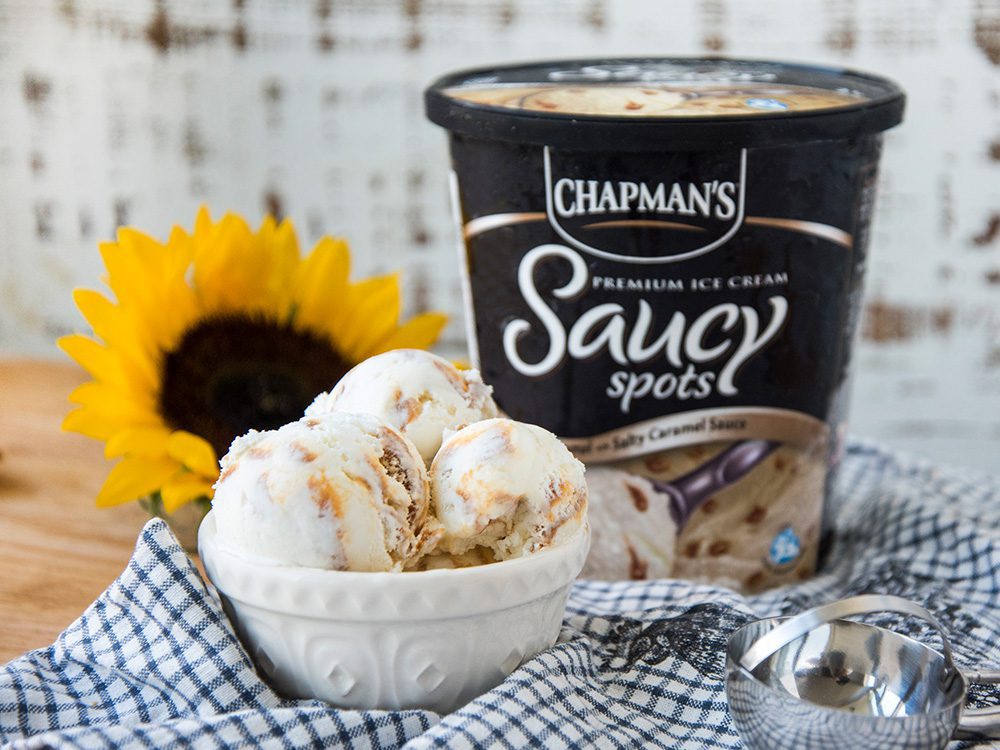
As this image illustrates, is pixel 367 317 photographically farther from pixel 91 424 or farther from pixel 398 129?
pixel 398 129

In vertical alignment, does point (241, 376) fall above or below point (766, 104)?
below

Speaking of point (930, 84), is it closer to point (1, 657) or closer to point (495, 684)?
point (495, 684)

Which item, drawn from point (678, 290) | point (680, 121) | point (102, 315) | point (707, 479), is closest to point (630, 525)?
point (707, 479)

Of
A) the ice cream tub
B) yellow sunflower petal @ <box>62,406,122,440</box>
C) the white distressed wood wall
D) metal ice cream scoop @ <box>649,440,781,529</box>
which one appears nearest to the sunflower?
yellow sunflower petal @ <box>62,406,122,440</box>

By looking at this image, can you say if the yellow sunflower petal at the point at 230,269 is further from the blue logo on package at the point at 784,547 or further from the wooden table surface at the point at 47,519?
the blue logo on package at the point at 784,547

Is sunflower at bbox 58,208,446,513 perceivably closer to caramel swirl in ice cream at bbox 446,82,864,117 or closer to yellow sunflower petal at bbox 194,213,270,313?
yellow sunflower petal at bbox 194,213,270,313

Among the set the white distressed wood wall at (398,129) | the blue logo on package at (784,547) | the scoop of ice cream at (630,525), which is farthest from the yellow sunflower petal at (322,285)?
the white distressed wood wall at (398,129)

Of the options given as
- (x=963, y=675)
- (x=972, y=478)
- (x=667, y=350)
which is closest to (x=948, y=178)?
(x=972, y=478)

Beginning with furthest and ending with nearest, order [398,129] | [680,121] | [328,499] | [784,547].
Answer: [398,129] → [784,547] → [680,121] → [328,499]
